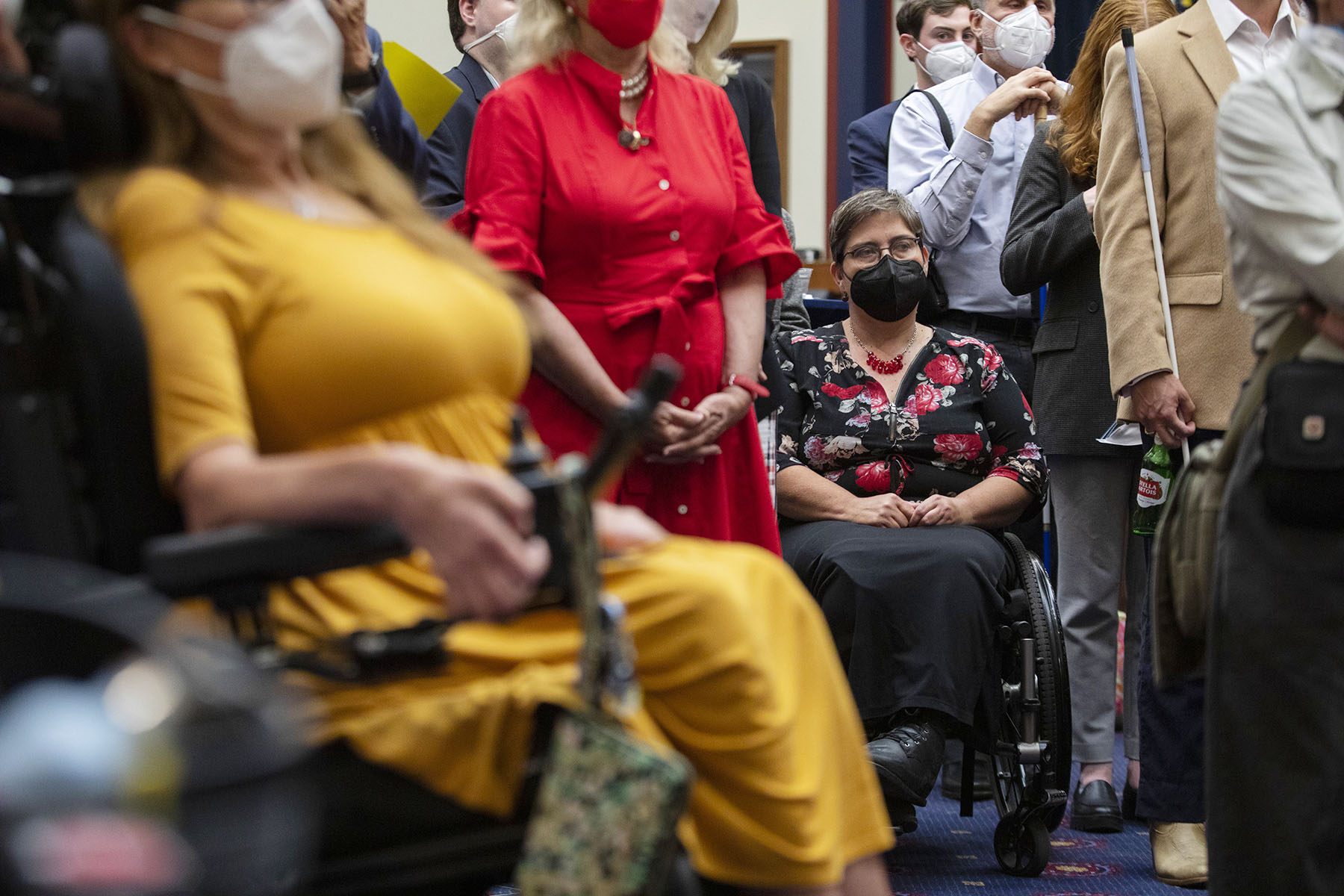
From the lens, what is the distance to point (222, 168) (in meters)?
1.35

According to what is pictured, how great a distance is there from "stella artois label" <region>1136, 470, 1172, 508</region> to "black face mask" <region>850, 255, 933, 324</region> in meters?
0.61

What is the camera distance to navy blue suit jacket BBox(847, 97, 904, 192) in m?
4.08

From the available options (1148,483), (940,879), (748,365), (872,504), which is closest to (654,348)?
(748,365)

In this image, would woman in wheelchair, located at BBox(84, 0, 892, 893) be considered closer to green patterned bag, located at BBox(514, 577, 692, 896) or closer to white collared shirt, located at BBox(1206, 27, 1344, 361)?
green patterned bag, located at BBox(514, 577, 692, 896)

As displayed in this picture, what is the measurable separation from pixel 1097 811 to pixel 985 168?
4.91ft

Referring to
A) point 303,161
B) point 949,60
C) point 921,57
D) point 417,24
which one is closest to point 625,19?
point 303,161

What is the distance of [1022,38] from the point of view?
3.64 meters

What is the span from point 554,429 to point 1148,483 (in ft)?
3.56

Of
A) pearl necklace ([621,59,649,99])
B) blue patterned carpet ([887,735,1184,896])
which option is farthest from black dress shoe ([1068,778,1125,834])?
pearl necklace ([621,59,649,99])

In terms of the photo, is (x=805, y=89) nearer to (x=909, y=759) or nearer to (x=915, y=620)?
(x=915, y=620)

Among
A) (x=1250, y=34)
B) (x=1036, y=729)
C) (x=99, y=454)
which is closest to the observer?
(x=99, y=454)

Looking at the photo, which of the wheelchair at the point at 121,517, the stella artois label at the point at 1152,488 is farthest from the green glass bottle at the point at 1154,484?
the wheelchair at the point at 121,517

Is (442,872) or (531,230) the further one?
(531,230)

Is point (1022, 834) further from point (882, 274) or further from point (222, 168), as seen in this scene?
point (222, 168)
